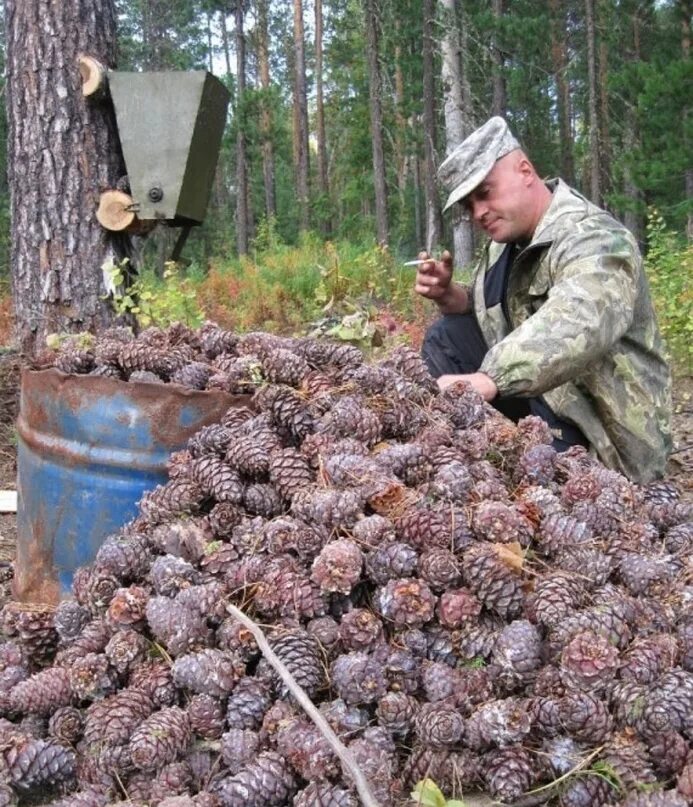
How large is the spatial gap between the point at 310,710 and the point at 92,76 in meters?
3.47

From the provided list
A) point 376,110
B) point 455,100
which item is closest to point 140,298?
point 455,100

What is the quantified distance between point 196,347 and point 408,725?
128 cm

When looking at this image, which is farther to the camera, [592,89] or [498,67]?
[592,89]

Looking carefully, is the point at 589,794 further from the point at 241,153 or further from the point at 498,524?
the point at 241,153

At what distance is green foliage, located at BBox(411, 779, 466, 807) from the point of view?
1.17 metres

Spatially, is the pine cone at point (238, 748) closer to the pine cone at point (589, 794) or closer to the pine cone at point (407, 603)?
the pine cone at point (407, 603)

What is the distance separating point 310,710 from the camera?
1.20 meters

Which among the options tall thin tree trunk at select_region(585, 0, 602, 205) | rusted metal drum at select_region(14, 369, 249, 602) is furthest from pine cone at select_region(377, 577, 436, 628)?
tall thin tree trunk at select_region(585, 0, 602, 205)

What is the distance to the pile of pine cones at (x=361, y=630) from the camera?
126 centimetres

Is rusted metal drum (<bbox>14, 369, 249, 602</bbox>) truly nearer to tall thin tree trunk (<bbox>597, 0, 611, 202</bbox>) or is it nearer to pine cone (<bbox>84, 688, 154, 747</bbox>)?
pine cone (<bbox>84, 688, 154, 747</bbox>)

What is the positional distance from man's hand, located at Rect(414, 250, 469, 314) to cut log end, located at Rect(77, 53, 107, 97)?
1706mm

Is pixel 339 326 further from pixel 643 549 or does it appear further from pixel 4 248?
pixel 4 248

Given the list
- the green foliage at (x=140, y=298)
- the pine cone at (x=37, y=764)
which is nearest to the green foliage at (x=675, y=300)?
the green foliage at (x=140, y=298)

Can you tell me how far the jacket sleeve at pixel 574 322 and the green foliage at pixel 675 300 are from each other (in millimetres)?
3947
